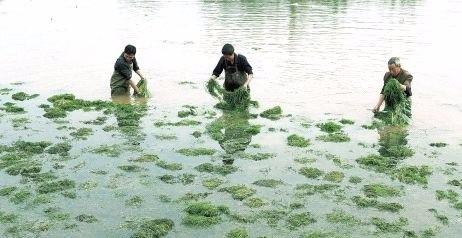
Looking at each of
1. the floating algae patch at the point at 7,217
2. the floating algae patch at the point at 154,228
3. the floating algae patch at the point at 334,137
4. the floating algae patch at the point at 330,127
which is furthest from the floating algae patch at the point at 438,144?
the floating algae patch at the point at 7,217

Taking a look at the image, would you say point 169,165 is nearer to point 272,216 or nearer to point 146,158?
point 146,158

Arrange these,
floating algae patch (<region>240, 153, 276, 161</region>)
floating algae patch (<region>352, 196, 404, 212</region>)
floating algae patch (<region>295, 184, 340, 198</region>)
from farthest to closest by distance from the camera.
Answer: floating algae patch (<region>240, 153, 276, 161</region>)
floating algae patch (<region>295, 184, 340, 198</region>)
floating algae patch (<region>352, 196, 404, 212</region>)

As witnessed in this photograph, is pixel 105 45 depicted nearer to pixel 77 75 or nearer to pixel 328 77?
pixel 77 75

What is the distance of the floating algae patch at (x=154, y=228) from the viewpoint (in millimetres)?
8453

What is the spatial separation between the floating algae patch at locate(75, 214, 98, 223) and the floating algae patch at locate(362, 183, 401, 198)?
4.99 m

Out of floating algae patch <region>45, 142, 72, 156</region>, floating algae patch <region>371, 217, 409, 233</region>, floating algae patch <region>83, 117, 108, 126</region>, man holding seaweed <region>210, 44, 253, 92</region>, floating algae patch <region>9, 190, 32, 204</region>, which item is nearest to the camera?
floating algae patch <region>371, 217, 409, 233</region>

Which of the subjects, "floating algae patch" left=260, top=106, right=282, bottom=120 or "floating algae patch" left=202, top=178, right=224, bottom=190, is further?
"floating algae patch" left=260, top=106, right=282, bottom=120

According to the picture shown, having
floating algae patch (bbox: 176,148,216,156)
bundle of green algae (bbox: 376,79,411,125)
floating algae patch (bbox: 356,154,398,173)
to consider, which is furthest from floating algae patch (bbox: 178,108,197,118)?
floating algae patch (bbox: 356,154,398,173)

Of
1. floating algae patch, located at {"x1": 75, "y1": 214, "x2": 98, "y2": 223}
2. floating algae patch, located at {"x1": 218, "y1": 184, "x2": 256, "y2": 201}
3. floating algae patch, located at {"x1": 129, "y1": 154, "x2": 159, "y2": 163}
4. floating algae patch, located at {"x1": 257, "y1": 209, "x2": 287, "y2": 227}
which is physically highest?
floating algae patch, located at {"x1": 75, "y1": 214, "x2": 98, "y2": 223}

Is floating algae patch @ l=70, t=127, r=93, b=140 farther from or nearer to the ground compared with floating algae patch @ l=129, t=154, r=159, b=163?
farther from the ground

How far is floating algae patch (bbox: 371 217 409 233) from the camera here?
28.1 ft

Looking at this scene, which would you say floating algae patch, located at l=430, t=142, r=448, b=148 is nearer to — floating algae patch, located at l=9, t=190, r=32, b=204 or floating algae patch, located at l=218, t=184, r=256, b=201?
floating algae patch, located at l=218, t=184, r=256, b=201

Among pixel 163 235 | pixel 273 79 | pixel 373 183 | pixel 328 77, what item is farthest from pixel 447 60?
pixel 163 235

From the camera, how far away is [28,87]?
1820 cm
